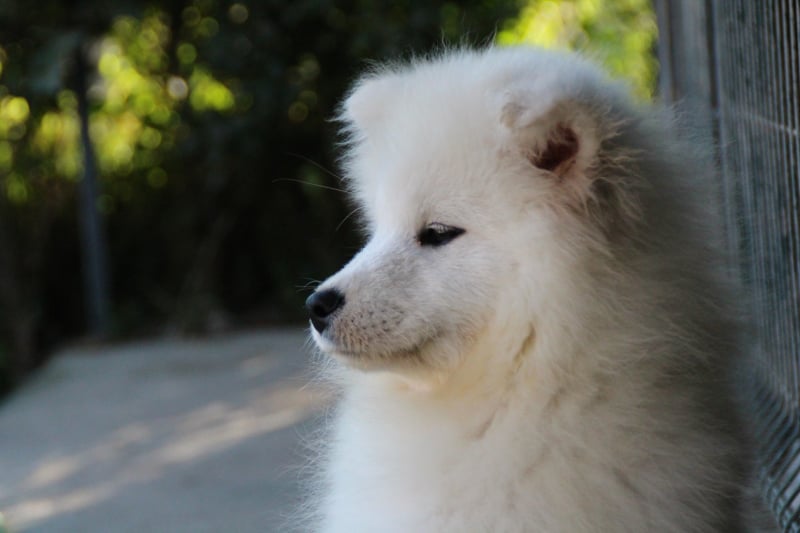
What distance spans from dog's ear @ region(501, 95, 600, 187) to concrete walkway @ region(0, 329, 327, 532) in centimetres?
193

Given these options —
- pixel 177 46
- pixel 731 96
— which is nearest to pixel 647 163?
pixel 731 96

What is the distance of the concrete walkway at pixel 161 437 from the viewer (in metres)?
5.32

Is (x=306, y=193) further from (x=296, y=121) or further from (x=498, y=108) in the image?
(x=498, y=108)

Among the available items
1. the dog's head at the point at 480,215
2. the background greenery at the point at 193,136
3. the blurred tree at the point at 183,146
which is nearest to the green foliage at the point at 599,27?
the background greenery at the point at 193,136

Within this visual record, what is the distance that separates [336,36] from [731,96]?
5.43 m

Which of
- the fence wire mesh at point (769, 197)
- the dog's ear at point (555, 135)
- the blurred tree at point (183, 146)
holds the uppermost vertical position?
the dog's ear at point (555, 135)

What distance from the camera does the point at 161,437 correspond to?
21.2 ft

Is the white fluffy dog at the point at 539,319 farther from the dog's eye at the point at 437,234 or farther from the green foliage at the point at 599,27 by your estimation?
the green foliage at the point at 599,27

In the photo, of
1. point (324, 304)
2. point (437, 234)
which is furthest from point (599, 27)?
point (324, 304)

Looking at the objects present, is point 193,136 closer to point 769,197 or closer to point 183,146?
point 183,146

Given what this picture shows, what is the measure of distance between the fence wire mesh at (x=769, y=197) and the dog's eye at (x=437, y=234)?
3.17 feet

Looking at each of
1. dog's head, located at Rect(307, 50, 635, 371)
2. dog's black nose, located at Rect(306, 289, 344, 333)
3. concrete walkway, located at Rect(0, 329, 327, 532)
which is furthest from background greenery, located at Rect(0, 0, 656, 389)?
dog's black nose, located at Rect(306, 289, 344, 333)

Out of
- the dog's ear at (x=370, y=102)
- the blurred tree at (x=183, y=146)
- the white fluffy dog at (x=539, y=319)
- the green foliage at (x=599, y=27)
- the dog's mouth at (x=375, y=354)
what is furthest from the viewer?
the green foliage at (x=599, y=27)

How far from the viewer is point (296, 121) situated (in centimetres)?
958
